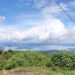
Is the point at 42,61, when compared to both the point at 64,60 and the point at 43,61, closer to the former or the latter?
the point at 43,61

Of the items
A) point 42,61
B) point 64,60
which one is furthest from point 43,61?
point 64,60

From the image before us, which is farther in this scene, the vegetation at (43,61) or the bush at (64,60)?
the bush at (64,60)

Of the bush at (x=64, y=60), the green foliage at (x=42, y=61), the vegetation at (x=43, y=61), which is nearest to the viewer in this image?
the vegetation at (x=43, y=61)

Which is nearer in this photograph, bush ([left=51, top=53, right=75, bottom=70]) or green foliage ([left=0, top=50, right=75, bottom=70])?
green foliage ([left=0, top=50, right=75, bottom=70])

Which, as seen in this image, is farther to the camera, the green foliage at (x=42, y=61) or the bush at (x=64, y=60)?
the bush at (x=64, y=60)

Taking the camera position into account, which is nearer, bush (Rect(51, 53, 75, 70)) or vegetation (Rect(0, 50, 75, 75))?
vegetation (Rect(0, 50, 75, 75))

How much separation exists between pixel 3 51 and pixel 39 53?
4.79 m

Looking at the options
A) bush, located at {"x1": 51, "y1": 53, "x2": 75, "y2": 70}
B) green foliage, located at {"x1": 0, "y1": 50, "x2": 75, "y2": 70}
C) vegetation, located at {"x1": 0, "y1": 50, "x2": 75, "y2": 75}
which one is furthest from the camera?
bush, located at {"x1": 51, "y1": 53, "x2": 75, "y2": 70}

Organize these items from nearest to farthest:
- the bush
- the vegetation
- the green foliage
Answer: the vegetation
the green foliage
the bush

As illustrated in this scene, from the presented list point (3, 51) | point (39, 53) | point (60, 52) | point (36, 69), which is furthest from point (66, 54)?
point (3, 51)

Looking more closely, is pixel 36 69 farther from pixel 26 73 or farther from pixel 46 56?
pixel 46 56

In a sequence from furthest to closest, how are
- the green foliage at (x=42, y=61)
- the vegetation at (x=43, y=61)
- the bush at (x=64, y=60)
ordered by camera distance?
1. the bush at (x=64, y=60)
2. the green foliage at (x=42, y=61)
3. the vegetation at (x=43, y=61)

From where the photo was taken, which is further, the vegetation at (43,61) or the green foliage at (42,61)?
the green foliage at (42,61)

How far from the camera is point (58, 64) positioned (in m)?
21.1
